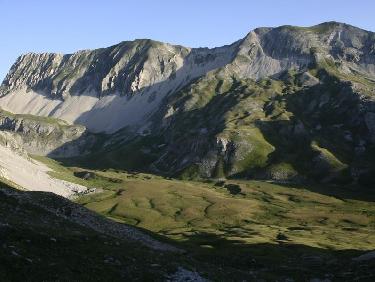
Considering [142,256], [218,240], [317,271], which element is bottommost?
[218,240]

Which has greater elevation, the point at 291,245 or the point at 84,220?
the point at 84,220

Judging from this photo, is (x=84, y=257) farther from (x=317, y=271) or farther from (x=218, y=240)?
(x=218, y=240)

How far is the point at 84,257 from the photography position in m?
40.3

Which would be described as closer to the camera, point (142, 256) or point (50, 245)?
point (50, 245)

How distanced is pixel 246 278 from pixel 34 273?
28.9m

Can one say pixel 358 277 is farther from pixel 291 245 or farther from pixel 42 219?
pixel 291 245

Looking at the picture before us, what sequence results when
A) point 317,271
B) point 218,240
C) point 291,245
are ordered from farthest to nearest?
point 218,240 → point 291,245 → point 317,271

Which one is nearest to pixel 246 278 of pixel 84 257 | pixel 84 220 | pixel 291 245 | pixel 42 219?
pixel 84 257

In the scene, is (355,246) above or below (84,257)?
below

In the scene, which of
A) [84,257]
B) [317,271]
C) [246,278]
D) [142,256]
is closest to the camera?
[84,257]

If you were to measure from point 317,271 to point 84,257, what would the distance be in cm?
4323

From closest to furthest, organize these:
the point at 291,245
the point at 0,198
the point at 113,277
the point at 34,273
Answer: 1. the point at 34,273
2. the point at 113,277
3. the point at 0,198
4. the point at 291,245

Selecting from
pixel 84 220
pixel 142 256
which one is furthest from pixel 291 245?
pixel 142 256

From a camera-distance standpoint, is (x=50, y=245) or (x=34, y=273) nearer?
(x=34, y=273)
